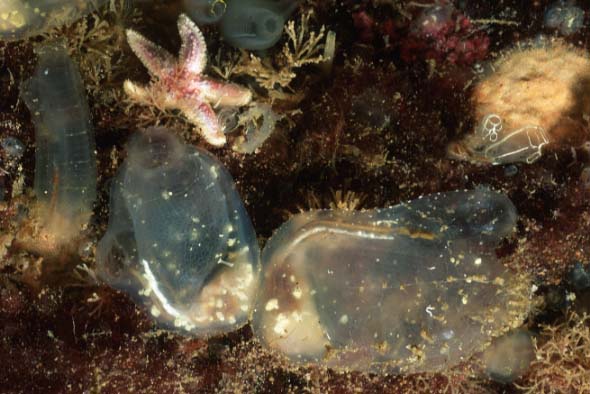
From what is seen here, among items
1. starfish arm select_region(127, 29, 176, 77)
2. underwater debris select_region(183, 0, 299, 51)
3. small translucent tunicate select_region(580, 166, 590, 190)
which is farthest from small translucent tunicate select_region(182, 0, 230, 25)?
small translucent tunicate select_region(580, 166, 590, 190)

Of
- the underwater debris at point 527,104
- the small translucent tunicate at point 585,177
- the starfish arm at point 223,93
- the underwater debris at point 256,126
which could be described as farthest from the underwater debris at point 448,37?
the starfish arm at point 223,93

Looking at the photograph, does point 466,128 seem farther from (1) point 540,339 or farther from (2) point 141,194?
(2) point 141,194

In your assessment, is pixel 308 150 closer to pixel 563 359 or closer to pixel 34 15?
pixel 34 15

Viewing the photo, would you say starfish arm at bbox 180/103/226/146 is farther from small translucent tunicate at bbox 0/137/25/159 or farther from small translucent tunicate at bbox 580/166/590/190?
small translucent tunicate at bbox 580/166/590/190

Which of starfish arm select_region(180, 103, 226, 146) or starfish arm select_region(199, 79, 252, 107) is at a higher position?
starfish arm select_region(199, 79, 252, 107)

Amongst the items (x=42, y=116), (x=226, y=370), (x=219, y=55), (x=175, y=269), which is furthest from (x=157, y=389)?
(x=219, y=55)

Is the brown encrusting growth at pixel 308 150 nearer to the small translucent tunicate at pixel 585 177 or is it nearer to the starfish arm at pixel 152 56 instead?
the small translucent tunicate at pixel 585 177

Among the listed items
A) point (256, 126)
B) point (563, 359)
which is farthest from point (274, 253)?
point (563, 359)
